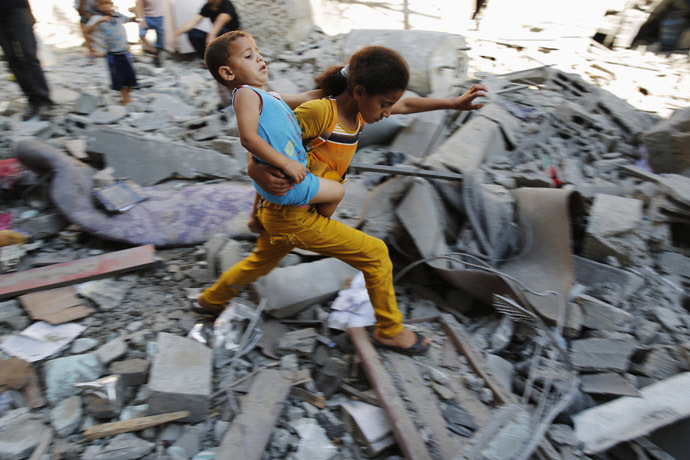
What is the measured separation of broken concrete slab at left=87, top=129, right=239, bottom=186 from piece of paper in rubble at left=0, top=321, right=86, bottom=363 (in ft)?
5.00

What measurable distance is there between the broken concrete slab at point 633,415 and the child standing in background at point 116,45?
555 cm

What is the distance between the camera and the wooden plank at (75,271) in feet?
8.02

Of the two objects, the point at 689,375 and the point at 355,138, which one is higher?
the point at 355,138

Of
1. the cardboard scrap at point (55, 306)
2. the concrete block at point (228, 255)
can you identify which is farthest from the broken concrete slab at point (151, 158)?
the cardboard scrap at point (55, 306)

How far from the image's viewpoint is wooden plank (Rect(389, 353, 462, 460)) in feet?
5.83

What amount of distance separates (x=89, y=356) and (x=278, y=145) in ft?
5.11

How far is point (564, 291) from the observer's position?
2361 mm

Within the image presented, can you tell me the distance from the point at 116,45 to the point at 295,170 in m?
4.42

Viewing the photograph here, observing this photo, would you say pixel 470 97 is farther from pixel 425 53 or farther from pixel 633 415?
pixel 425 53

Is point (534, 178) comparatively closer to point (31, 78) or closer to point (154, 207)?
point (154, 207)

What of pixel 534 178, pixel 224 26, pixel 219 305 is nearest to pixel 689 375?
pixel 534 178

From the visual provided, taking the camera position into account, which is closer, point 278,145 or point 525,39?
point 278,145

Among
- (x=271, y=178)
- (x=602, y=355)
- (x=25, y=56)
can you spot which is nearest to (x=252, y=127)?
(x=271, y=178)

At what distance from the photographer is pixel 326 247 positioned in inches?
74.5
